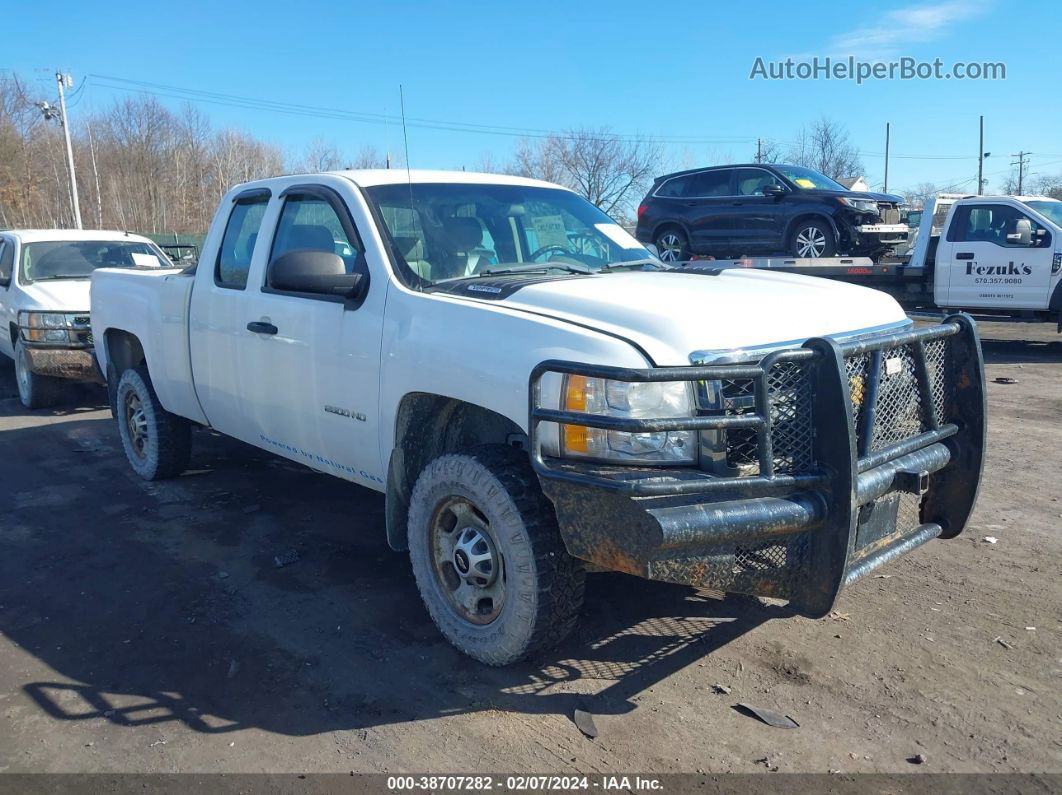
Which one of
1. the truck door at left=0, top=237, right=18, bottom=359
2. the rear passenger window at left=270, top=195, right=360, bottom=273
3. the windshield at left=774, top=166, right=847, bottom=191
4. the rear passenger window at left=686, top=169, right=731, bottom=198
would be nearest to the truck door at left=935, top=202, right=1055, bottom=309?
the windshield at left=774, top=166, right=847, bottom=191

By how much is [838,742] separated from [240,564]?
314cm

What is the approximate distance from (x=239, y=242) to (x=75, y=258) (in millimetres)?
5981

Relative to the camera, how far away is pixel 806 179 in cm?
1338

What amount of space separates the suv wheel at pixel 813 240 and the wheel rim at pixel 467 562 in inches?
433

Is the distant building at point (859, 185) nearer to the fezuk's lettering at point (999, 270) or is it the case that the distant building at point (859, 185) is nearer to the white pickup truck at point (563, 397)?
the fezuk's lettering at point (999, 270)

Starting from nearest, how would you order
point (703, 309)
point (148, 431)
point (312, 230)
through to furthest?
point (703, 309), point (312, 230), point (148, 431)

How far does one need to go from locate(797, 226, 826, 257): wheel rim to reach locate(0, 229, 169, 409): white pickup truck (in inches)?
351

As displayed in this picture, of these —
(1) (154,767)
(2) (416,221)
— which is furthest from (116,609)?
(2) (416,221)

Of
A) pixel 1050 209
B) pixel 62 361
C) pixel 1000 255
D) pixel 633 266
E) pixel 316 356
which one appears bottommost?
pixel 62 361

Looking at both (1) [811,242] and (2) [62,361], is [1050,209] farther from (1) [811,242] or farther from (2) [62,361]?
(2) [62,361]

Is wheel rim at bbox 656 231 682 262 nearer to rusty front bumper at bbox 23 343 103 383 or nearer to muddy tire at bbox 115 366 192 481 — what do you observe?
rusty front bumper at bbox 23 343 103 383

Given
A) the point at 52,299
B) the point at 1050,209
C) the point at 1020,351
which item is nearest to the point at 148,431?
the point at 52,299

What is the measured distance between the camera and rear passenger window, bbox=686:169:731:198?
13852 mm

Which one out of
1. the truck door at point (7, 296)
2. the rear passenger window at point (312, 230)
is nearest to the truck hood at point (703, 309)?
the rear passenger window at point (312, 230)
